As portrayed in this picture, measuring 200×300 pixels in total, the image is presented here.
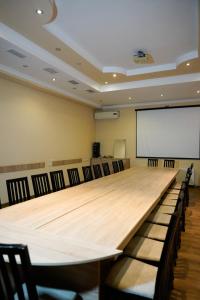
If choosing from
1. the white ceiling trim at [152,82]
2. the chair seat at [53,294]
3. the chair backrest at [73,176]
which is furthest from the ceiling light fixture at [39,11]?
the white ceiling trim at [152,82]

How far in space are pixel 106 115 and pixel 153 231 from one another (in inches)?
243

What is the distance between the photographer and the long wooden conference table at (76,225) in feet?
4.06

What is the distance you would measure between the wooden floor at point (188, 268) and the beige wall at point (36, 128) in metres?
3.67

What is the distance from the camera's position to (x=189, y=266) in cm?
254

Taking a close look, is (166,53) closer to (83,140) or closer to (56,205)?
(56,205)

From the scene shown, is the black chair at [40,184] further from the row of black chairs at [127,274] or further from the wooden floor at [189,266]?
the wooden floor at [189,266]

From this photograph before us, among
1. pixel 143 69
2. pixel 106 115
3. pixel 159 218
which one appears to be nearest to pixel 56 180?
pixel 159 218

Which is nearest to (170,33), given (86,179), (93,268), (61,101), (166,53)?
(166,53)

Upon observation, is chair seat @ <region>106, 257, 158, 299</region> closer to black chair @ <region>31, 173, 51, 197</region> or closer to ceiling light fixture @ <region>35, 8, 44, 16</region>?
black chair @ <region>31, 173, 51, 197</region>

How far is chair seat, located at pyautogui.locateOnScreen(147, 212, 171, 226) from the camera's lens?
2.50 m

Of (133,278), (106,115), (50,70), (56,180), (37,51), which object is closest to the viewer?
(133,278)

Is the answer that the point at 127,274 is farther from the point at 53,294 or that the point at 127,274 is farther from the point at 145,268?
the point at 53,294

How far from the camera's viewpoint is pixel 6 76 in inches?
175

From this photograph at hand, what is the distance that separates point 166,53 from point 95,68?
4.79 ft
